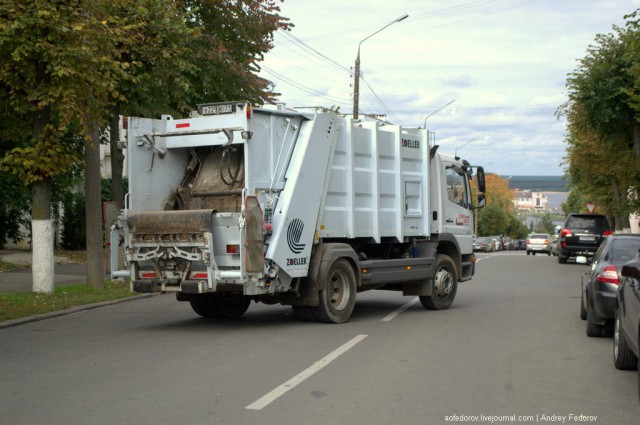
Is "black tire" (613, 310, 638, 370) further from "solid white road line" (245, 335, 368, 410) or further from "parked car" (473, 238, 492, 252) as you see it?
"parked car" (473, 238, 492, 252)

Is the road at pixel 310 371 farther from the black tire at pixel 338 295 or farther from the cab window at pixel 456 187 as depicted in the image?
the cab window at pixel 456 187

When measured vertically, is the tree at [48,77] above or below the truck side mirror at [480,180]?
above

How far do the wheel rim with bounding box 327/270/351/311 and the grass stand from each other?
4976 mm

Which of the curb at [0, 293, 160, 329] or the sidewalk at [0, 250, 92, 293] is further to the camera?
the sidewalk at [0, 250, 92, 293]

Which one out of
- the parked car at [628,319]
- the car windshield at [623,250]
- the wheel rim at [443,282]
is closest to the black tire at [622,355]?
the parked car at [628,319]

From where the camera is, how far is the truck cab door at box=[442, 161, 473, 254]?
1527cm

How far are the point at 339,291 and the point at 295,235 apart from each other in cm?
153

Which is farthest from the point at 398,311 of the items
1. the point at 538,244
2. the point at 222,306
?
the point at 538,244

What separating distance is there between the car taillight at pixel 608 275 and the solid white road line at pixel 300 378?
10.1 ft

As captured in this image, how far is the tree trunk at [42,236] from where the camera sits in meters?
16.0

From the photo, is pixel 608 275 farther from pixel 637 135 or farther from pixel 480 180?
pixel 637 135

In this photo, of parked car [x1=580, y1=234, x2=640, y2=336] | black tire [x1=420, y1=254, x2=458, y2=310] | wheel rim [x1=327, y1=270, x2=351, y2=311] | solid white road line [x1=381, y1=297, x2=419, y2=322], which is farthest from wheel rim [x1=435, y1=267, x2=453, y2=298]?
parked car [x1=580, y1=234, x2=640, y2=336]

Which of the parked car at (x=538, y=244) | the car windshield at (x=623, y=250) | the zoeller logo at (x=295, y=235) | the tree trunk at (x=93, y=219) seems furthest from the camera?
the parked car at (x=538, y=244)

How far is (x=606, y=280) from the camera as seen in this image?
10219 mm
